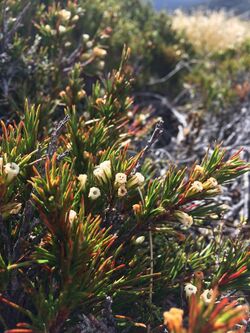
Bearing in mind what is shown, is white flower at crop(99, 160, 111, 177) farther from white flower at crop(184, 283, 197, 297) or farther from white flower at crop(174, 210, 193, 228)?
white flower at crop(184, 283, 197, 297)

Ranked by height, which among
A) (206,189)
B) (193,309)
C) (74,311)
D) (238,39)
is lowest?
(238,39)

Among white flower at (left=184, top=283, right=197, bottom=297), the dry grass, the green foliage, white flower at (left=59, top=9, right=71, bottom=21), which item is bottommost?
the dry grass

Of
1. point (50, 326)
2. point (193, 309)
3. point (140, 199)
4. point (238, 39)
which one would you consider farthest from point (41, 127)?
point (238, 39)

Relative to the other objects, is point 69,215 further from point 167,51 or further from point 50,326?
point 167,51

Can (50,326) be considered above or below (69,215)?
below

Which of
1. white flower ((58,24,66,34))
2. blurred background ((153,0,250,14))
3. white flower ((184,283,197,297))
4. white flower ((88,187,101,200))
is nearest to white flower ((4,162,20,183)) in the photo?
white flower ((88,187,101,200))

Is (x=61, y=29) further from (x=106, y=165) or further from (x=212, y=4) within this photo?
(x=212, y=4)

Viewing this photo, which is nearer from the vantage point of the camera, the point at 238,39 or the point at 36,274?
the point at 36,274

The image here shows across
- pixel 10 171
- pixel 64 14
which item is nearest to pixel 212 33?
pixel 64 14

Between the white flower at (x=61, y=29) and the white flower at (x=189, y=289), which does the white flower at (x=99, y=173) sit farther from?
the white flower at (x=61, y=29)

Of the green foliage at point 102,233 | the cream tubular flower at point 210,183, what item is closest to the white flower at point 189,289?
the green foliage at point 102,233
